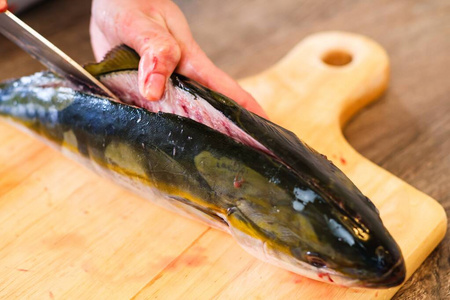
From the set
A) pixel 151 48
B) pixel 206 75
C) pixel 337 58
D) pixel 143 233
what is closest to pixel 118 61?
pixel 151 48

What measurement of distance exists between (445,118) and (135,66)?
1.09m

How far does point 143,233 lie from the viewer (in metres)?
1.32

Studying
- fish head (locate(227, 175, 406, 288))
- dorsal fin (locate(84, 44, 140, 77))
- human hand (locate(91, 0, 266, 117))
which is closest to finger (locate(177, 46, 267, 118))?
human hand (locate(91, 0, 266, 117))

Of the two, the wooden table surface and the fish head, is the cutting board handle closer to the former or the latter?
the wooden table surface

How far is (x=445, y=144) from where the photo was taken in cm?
162

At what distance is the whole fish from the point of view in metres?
0.97

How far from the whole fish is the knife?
3cm

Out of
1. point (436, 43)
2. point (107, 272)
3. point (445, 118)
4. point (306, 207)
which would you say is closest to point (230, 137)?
point (306, 207)

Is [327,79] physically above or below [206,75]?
below

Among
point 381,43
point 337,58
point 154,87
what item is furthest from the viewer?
point 381,43

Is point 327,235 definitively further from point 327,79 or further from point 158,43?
point 327,79

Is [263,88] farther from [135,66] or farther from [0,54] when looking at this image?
[0,54]

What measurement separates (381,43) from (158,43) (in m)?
1.18

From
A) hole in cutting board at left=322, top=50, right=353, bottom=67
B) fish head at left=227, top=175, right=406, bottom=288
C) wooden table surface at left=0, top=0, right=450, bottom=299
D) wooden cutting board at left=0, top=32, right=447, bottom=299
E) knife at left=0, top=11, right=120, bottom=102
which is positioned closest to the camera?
fish head at left=227, top=175, right=406, bottom=288
